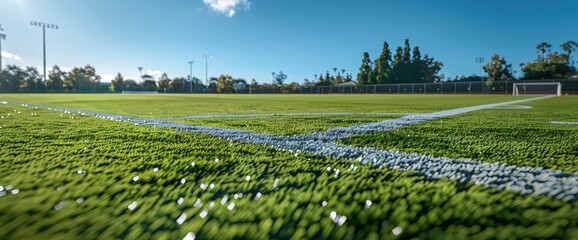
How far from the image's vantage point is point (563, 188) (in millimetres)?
1649

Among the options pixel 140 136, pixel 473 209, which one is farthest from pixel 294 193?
pixel 140 136

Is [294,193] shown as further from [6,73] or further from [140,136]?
[6,73]

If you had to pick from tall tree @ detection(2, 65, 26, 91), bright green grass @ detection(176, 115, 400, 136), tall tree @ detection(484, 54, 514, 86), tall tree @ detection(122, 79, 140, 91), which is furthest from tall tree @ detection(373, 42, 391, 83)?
tall tree @ detection(2, 65, 26, 91)

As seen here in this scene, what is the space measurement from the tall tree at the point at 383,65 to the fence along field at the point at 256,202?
64.8 meters

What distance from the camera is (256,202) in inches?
58.6

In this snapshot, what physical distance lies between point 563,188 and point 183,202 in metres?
1.81

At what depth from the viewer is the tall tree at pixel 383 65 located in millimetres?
64312

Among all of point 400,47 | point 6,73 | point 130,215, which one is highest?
point 400,47

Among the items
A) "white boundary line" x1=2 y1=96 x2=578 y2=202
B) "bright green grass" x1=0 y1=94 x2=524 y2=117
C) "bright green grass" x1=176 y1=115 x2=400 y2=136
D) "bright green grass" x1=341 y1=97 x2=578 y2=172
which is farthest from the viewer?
"bright green grass" x1=0 y1=94 x2=524 y2=117

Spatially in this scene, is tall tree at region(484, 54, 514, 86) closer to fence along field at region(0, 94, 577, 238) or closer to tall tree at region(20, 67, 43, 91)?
fence along field at region(0, 94, 577, 238)

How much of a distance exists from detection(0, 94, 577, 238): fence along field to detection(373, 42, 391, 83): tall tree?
64.8m

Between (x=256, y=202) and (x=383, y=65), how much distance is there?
66783mm

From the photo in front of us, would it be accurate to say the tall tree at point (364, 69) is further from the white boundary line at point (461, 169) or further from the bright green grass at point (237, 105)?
the white boundary line at point (461, 169)

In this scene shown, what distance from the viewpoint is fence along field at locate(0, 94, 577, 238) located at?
1.22m
